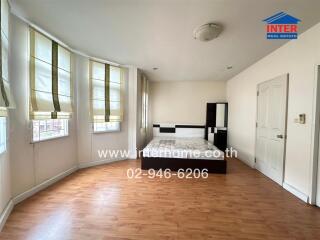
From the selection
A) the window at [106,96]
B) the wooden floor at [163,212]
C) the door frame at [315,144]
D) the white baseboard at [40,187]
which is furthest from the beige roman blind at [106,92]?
the door frame at [315,144]

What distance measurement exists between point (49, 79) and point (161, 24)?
2042 mm

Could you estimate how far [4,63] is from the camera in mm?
1892

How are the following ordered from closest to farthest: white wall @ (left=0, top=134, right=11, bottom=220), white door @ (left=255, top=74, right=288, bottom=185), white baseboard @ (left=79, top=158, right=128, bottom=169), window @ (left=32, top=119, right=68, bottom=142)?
1. white wall @ (left=0, top=134, right=11, bottom=220)
2. window @ (left=32, top=119, right=68, bottom=142)
3. white door @ (left=255, top=74, right=288, bottom=185)
4. white baseboard @ (left=79, top=158, right=128, bottom=169)

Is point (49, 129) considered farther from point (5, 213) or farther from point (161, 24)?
point (161, 24)

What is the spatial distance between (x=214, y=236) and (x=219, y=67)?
3792 mm

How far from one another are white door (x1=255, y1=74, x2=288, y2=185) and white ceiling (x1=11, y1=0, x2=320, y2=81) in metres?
0.74

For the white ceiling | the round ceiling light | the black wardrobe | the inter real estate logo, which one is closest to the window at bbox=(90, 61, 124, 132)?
the white ceiling

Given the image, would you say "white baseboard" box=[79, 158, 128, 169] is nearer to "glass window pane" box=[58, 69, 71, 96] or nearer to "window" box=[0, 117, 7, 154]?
"glass window pane" box=[58, 69, 71, 96]

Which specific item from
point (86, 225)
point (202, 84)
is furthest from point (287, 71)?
point (86, 225)

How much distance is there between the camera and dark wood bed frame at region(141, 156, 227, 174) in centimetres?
348

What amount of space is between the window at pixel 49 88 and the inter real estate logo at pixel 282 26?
3.29 m

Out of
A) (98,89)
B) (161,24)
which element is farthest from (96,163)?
(161,24)

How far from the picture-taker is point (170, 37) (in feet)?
8.79

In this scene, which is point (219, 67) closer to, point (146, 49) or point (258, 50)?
point (258, 50)
